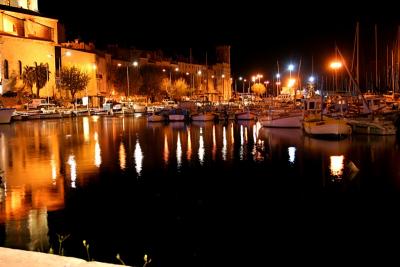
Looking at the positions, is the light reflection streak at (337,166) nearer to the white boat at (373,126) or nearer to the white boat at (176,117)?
the white boat at (373,126)

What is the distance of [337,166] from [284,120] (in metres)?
16.3

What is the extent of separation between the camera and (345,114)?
3092cm

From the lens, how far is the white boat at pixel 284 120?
3222 centimetres

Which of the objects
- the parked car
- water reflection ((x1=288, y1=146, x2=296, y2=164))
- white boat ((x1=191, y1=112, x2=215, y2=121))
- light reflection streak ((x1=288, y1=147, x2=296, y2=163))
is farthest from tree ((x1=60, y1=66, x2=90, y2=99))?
light reflection streak ((x1=288, y1=147, x2=296, y2=163))

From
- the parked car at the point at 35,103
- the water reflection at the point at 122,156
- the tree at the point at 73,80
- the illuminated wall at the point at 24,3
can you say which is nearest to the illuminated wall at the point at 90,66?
the tree at the point at 73,80

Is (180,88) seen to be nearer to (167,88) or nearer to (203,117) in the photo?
(167,88)

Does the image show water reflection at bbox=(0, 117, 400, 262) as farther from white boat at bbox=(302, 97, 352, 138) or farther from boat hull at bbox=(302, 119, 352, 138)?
boat hull at bbox=(302, 119, 352, 138)

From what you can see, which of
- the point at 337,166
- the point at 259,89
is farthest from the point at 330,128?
the point at 259,89

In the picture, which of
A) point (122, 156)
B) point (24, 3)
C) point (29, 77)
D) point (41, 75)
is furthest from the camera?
point (24, 3)

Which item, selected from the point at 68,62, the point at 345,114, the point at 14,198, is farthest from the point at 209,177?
the point at 68,62

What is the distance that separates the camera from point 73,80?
60500 mm

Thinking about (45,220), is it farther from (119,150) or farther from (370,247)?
(119,150)

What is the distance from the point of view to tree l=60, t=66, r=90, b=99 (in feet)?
198

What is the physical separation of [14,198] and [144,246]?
4596 mm
